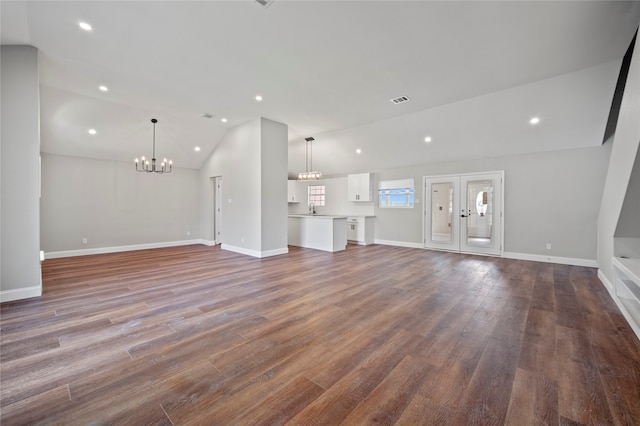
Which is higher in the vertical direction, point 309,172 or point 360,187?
point 309,172

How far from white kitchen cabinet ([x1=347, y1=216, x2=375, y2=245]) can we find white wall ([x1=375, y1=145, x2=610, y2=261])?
3.12 m

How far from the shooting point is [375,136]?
22.7 feet

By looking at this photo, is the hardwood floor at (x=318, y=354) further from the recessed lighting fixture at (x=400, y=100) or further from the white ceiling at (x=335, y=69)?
the recessed lighting fixture at (x=400, y=100)

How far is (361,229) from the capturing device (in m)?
8.33

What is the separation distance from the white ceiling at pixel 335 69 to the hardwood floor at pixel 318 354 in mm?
3336

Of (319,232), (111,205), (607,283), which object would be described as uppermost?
(111,205)

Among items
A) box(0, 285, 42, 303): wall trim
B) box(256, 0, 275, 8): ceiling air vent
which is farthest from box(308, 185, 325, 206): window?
box(0, 285, 42, 303): wall trim

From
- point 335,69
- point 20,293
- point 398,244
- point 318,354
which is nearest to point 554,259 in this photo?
point 398,244

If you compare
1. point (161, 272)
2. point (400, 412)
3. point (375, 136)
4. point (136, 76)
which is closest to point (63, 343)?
point (161, 272)

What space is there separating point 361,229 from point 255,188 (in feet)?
12.5

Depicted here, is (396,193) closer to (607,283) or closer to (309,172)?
(309,172)

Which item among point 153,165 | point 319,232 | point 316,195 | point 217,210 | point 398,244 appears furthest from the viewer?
point 316,195

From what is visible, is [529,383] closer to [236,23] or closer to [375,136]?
[236,23]

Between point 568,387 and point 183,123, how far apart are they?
25.8 ft
